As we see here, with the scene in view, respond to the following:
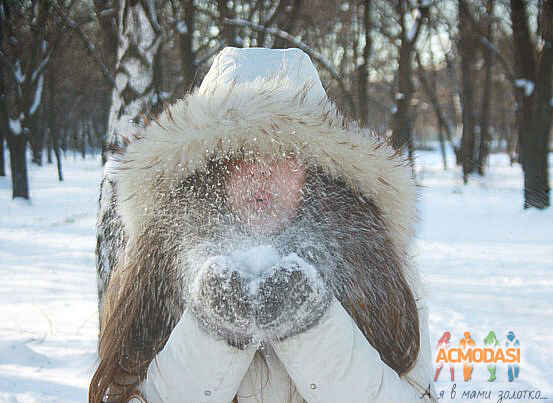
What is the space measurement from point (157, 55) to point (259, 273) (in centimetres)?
253

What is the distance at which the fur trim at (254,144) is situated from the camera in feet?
3.88

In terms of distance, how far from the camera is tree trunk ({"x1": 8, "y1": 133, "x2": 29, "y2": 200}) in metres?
11.7

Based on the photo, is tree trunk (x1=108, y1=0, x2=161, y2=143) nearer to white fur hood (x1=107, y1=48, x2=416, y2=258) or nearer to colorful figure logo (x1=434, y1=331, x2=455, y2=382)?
white fur hood (x1=107, y1=48, x2=416, y2=258)

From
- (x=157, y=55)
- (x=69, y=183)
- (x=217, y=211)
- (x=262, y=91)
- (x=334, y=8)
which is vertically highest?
(x=334, y=8)

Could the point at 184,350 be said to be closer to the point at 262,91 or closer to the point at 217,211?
the point at 217,211

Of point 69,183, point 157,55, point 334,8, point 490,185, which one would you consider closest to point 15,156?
point 69,183

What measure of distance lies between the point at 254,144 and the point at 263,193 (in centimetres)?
12

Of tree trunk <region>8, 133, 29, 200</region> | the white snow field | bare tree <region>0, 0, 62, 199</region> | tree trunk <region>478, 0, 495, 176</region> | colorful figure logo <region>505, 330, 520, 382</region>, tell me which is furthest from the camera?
tree trunk <region>478, 0, 495, 176</region>

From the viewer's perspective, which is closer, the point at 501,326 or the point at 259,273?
the point at 259,273

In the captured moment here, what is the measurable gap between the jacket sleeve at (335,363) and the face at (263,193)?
0.83 ft

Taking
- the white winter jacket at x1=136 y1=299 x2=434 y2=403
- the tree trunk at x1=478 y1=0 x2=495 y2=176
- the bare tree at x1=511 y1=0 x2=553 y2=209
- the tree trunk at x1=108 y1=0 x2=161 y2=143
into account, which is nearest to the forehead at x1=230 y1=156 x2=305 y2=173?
the white winter jacket at x1=136 y1=299 x2=434 y2=403

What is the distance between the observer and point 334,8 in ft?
32.2

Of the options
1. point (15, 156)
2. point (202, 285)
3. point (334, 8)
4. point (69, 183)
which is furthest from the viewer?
point (69, 183)

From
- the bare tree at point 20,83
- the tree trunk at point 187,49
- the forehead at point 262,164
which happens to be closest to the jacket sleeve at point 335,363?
the forehead at point 262,164
